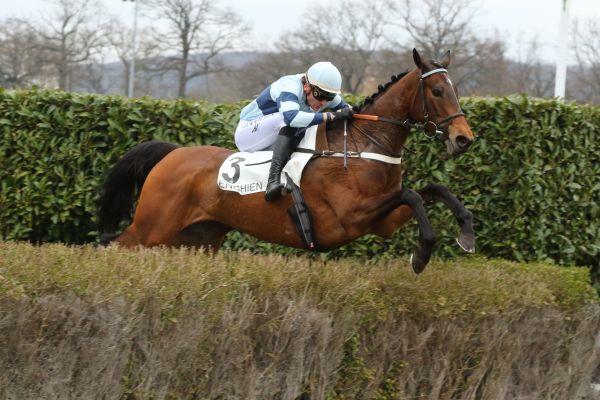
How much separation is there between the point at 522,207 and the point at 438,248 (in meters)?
0.83

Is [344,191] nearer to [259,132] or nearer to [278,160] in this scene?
[278,160]

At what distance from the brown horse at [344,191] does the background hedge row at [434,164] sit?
1.27 meters

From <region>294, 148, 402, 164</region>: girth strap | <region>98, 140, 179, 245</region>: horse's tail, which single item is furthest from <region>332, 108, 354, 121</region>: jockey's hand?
<region>98, 140, 179, 245</region>: horse's tail

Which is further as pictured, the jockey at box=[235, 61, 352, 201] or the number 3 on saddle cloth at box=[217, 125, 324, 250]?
the number 3 on saddle cloth at box=[217, 125, 324, 250]

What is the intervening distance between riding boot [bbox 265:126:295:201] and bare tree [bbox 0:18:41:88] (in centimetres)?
3742

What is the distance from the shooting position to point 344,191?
534cm

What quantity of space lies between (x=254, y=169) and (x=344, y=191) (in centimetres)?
78

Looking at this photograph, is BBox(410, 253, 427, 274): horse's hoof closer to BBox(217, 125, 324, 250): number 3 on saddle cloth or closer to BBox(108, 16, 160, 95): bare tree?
BBox(217, 125, 324, 250): number 3 on saddle cloth

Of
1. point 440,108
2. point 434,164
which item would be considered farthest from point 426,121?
point 434,164

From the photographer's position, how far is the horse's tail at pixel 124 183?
6.67 metres

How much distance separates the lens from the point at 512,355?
4672 millimetres

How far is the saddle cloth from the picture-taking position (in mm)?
5522

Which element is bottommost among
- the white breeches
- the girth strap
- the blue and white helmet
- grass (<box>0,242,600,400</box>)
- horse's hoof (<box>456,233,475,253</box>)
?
grass (<box>0,242,600,400</box>)

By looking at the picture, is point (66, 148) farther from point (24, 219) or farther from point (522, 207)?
point (522, 207)
